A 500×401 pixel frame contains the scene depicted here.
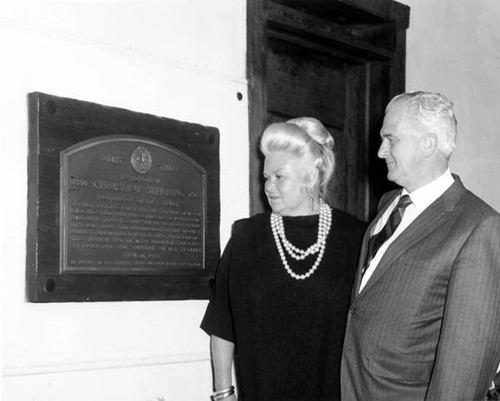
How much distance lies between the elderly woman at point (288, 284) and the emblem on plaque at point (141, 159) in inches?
19.2

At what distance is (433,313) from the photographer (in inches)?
132

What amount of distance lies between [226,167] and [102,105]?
2.65 ft

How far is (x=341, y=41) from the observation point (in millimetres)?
5086

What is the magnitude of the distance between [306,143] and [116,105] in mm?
816

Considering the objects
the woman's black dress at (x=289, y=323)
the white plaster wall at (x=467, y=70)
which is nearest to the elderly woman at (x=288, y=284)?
the woman's black dress at (x=289, y=323)

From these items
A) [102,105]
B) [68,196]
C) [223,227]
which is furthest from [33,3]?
[223,227]

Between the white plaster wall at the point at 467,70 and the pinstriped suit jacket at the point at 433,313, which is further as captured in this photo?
the white plaster wall at the point at 467,70

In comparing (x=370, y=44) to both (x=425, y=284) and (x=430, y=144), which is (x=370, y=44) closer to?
(x=430, y=144)

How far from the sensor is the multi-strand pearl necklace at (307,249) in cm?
381

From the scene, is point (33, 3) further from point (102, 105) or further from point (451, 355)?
point (451, 355)

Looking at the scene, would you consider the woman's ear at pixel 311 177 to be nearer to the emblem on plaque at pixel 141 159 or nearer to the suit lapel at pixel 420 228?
the suit lapel at pixel 420 228

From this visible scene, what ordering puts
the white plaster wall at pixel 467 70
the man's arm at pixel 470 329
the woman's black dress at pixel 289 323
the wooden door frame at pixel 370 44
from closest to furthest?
the man's arm at pixel 470 329 → the woman's black dress at pixel 289 323 → the wooden door frame at pixel 370 44 → the white plaster wall at pixel 467 70

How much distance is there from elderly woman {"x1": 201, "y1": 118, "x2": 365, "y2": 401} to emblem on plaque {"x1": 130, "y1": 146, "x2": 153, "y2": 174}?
1.60 feet

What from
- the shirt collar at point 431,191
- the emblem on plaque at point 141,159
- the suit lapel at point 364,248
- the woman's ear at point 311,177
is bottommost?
the suit lapel at point 364,248
